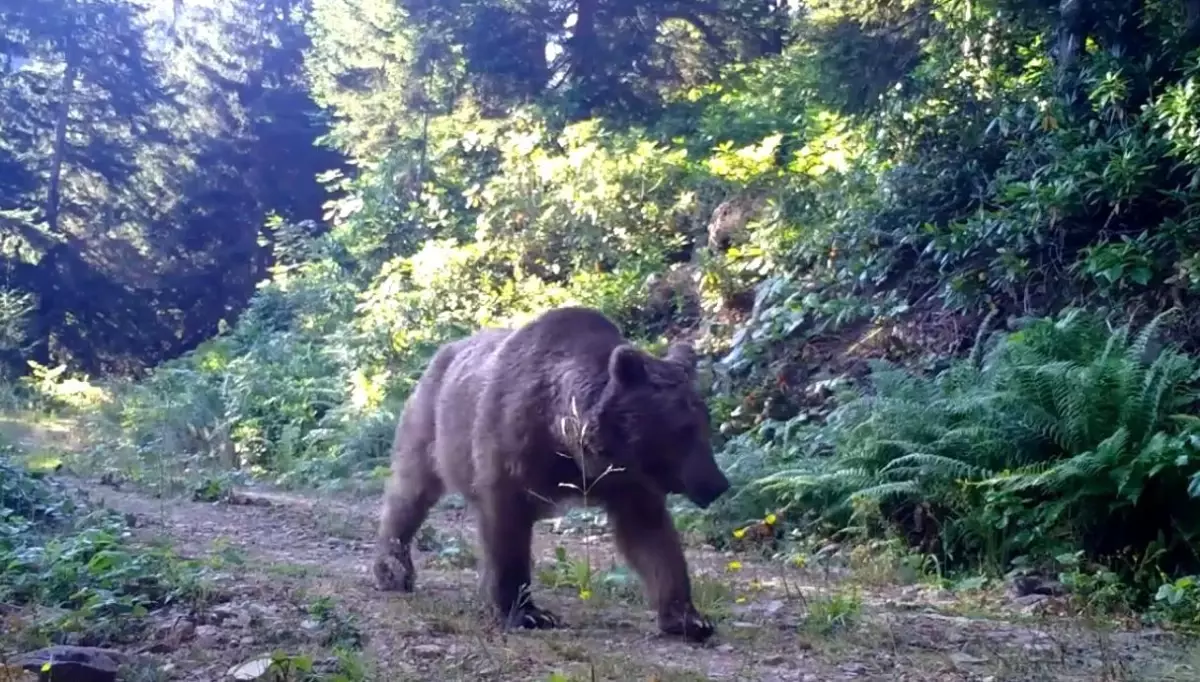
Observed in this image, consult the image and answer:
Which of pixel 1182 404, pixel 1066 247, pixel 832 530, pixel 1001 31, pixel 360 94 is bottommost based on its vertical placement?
pixel 832 530

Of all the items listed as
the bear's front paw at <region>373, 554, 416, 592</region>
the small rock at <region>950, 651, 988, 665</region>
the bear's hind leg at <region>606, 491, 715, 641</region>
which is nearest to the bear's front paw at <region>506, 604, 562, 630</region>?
the bear's hind leg at <region>606, 491, 715, 641</region>

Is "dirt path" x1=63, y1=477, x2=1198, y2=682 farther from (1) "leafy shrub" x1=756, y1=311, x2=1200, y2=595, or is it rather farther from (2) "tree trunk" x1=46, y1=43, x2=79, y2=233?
(2) "tree trunk" x1=46, y1=43, x2=79, y2=233

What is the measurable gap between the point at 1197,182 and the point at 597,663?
646 cm

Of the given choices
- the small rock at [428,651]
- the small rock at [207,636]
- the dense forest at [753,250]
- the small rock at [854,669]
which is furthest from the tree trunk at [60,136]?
the small rock at [854,669]

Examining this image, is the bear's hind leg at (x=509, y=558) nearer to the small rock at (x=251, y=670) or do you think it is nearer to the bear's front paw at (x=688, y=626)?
A: the bear's front paw at (x=688, y=626)

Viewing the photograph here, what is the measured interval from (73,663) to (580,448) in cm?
243

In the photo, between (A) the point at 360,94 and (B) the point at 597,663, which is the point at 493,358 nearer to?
(B) the point at 597,663

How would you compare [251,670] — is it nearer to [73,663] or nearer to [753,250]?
[73,663]

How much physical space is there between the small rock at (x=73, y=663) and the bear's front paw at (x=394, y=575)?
285 centimetres

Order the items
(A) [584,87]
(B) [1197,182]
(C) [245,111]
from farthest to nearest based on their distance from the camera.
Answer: (C) [245,111] < (A) [584,87] < (B) [1197,182]

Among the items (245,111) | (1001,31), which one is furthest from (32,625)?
(245,111)

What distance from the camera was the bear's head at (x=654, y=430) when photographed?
19.6ft

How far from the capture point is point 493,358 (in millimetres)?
6855

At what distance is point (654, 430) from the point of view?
19.6 feet
